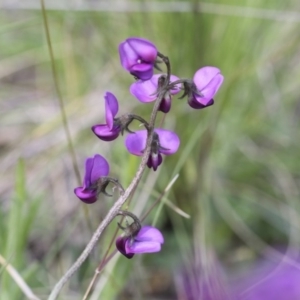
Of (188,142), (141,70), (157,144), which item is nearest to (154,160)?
(157,144)

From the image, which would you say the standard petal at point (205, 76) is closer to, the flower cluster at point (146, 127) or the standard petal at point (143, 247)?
the flower cluster at point (146, 127)

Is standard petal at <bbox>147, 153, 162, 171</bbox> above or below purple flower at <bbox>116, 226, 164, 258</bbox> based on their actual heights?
above

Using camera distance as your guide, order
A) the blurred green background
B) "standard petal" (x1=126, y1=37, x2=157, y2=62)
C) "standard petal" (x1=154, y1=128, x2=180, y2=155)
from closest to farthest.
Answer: "standard petal" (x1=126, y1=37, x2=157, y2=62)
"standard petal" (x1=154, y1=128, x2=180, y2=155)
the blurred green background

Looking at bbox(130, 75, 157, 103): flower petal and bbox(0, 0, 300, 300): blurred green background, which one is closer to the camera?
bbox(130, 75, 157, 103): flower petal

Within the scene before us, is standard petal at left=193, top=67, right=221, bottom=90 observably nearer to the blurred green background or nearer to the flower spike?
the flower spike

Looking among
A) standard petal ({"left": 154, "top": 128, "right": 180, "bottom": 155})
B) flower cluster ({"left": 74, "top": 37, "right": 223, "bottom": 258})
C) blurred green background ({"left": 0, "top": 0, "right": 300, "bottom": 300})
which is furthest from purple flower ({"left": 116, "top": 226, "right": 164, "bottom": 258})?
blurred green background ({"left": 0, "top": 0, "right": 300, "bottom": 300})

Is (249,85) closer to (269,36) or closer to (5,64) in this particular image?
(269,36)

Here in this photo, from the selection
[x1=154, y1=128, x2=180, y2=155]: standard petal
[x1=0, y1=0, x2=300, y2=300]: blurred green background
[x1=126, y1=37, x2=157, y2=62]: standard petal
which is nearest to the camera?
[x1=126, y1=37, x2=157, y2=62]: standard petal
